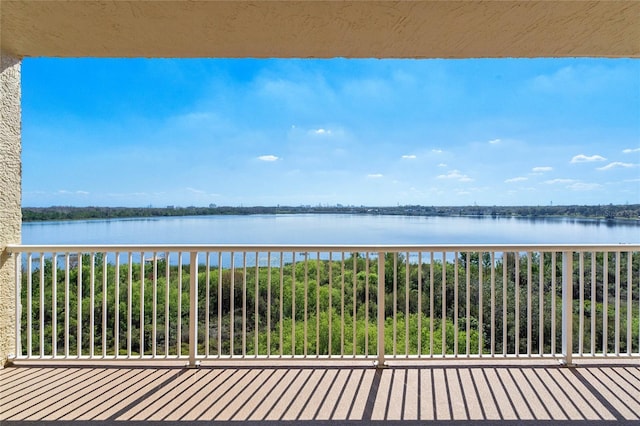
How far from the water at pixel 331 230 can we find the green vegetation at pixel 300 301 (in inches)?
8.9

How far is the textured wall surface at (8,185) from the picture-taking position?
8.67 feet

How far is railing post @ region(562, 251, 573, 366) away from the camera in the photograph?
269 cm

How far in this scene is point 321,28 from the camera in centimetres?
233

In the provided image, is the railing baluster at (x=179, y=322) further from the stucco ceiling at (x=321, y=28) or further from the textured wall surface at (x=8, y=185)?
the stucco ceiling at (x=321, y=28)

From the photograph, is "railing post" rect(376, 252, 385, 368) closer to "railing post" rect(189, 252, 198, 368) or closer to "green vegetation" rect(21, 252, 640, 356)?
"green vegetation" rect(21, 252, 640, 356)

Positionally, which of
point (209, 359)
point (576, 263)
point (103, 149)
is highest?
point (103, 149)

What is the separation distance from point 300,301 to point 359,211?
1.94 metres

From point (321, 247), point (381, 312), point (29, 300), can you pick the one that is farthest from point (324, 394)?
point (29, 300)

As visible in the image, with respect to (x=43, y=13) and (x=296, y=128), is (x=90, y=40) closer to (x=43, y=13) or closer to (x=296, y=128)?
(x=43, y=13)

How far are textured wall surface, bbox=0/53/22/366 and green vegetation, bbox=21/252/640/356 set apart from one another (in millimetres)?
158

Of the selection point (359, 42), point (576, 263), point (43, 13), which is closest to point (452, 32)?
point (359, 42)

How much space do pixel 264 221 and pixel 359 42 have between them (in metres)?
2.62

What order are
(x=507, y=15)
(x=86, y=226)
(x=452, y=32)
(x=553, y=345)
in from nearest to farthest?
(x=507, y=15)
(x=452, y=32)
(x=553, y=345)
(x=86, y=226)

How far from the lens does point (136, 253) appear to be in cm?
275
